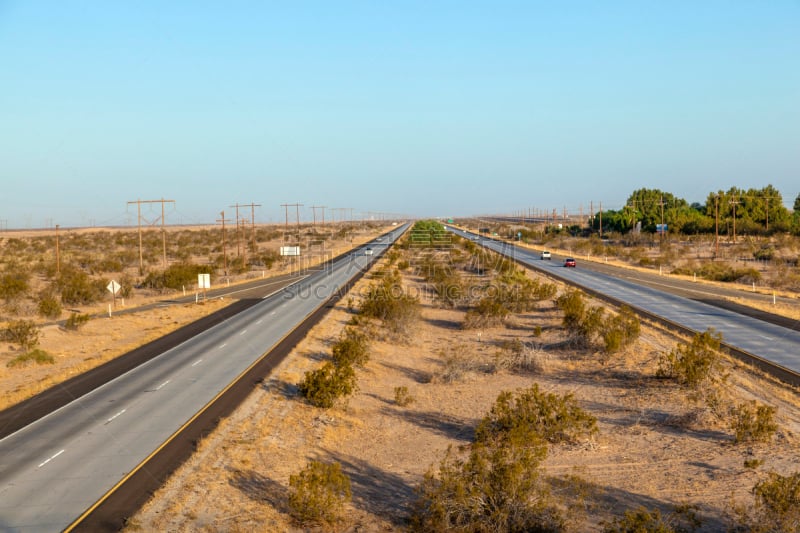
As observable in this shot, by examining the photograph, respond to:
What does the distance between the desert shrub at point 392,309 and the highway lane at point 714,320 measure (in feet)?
53.0

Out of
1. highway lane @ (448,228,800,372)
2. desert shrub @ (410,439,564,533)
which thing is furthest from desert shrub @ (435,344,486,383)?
desert shrub @ (410,439,564,533)

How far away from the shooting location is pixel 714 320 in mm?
37219

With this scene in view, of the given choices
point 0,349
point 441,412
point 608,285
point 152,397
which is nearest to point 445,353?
point 441,412

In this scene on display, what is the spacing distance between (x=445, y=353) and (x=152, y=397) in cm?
1486

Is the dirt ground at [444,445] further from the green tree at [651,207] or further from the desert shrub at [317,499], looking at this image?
the green tree at [651,207]

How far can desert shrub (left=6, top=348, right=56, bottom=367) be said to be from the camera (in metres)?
29.0

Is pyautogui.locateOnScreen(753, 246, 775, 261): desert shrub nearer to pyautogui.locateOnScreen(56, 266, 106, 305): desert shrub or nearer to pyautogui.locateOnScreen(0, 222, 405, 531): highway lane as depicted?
pyautogui.locateOnScreen(0, 222, 405, 531): highway lane

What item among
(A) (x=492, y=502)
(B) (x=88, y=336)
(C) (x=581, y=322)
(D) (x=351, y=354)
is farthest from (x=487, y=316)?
(A) (x=492, y=502)

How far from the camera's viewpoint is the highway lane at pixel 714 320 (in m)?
28.6

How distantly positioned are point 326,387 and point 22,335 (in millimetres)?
20432

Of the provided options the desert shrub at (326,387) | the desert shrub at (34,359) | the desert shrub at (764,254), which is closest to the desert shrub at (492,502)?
the desert shrub at (326,387)

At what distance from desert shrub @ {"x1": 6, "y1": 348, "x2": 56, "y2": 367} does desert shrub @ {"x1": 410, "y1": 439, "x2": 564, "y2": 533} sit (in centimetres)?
2407

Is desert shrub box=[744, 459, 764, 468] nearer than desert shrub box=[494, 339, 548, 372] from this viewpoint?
Yes

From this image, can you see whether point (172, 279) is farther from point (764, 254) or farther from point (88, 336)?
point (764, 254)
